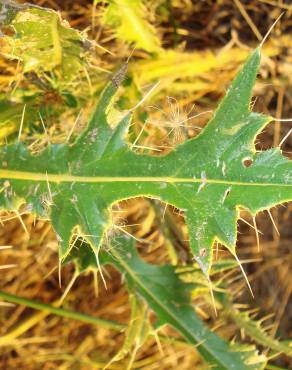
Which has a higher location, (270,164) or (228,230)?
(270,164)

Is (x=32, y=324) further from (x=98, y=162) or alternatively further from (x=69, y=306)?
(x=98, y=162)

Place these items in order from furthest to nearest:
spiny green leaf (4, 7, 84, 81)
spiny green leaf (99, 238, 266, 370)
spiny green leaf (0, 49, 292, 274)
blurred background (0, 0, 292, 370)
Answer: blurred background (0, 0, 292, 370) → spiny green leaf (99, 238, 266, 370) → spiny green leaf (4, 7, 84, 81) → spiny green leaf (0, 49, 292, 274)

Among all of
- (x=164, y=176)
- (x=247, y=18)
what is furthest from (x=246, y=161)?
(x=247, y=18)

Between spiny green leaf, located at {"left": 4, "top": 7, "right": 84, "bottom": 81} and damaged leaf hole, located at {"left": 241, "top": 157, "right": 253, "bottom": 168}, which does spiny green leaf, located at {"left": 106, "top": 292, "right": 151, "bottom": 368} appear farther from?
spiny green leaf, located at {"left": 4, "top": 7, "right": 84, "bottom": 81}

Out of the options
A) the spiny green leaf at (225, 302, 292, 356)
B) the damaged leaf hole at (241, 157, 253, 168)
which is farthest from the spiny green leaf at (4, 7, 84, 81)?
the spiny green leaf at (225, 302, 292, 356)

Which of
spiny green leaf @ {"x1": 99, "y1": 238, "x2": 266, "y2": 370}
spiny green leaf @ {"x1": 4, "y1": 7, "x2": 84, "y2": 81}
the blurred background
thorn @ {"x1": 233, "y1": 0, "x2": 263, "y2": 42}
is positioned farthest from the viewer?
thorn @ {"x1": 233, "y1": 0, "x2": 263, "y2": 42}

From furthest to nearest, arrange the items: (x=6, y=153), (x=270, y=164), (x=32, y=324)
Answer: (x=32, y=324), (x=6, y=153), (x=270, y=164)

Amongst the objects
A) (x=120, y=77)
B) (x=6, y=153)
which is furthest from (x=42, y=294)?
(x=120, y=77)
